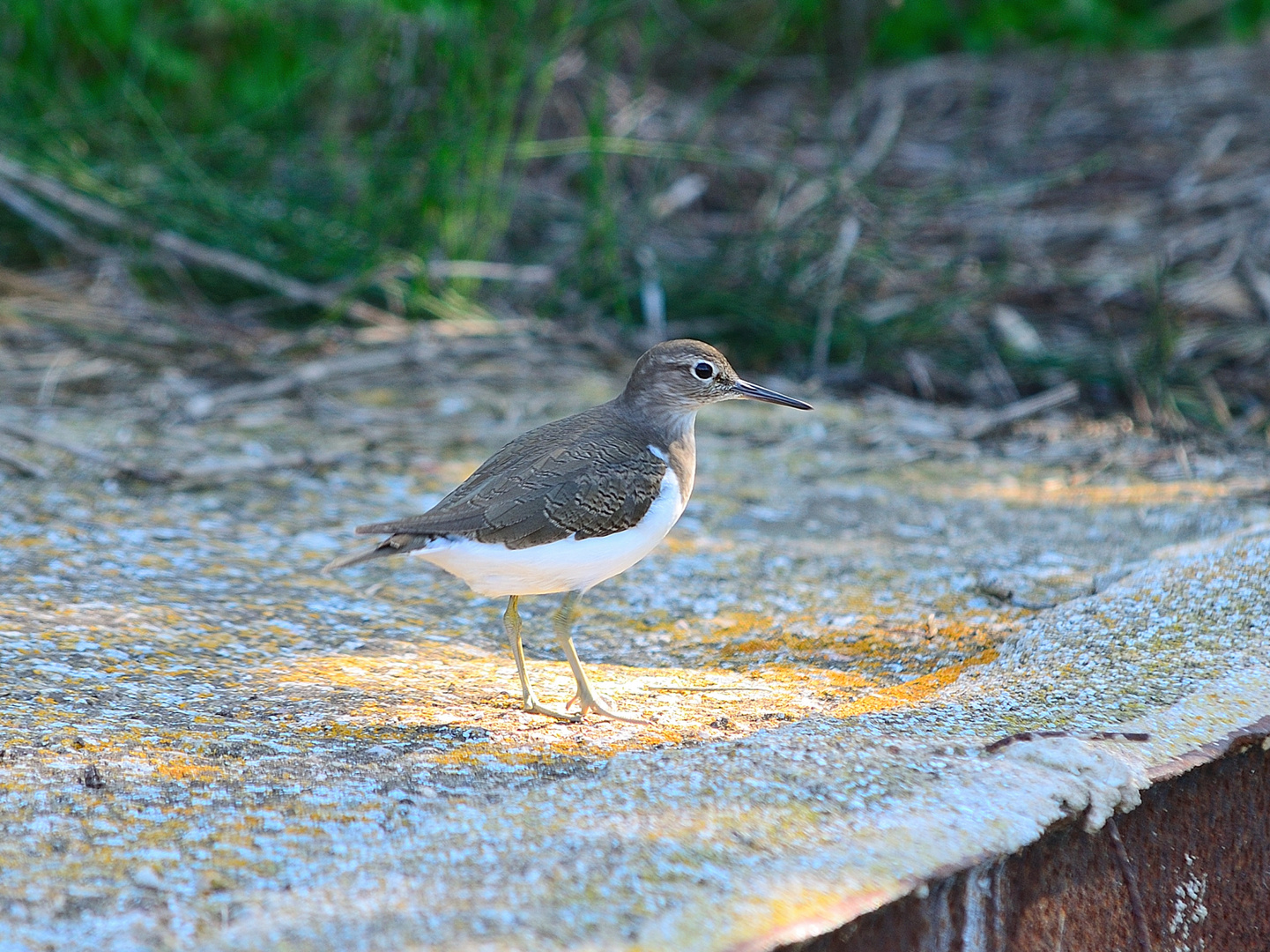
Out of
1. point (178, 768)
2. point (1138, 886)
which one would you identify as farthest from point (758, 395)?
point (178, 768)

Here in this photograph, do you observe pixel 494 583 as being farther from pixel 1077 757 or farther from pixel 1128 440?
pixel 1128 440

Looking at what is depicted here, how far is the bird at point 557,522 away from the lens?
313 cm

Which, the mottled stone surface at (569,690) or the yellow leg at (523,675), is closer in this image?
the mottled stone surface at (569,690)

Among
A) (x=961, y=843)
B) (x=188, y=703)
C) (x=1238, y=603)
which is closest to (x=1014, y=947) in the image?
(x=961, y=843)

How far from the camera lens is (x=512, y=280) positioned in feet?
22.4

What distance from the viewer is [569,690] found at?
3.34 m

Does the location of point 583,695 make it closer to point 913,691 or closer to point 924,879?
point 913,691

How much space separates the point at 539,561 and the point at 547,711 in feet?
1.19

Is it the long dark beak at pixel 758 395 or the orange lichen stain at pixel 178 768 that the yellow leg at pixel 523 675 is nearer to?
Answer: the orange lichen stain at pixel 178 768

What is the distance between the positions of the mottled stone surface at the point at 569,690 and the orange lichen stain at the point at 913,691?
2 centimetres

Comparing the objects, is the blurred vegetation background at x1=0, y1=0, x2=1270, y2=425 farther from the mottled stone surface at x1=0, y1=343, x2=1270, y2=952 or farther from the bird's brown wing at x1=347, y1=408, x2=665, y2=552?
the bird's brown wing at x1=347, y1=408, x2=665, y2=552

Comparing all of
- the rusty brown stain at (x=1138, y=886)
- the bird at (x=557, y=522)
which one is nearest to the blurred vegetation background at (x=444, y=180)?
the bird at (x=557, y=522)

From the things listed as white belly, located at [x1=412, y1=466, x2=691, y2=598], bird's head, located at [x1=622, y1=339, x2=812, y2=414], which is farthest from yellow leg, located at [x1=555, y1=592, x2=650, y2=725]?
bird's head, located at [x1=622, y1=339, x2=812, y2=414]

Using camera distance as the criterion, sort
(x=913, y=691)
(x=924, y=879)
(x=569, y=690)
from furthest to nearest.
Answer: (x=569, y=690) < (x=913, y=691) < (x=924, y=879)
